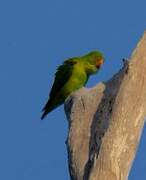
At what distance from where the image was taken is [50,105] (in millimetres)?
9109

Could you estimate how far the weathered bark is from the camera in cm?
493

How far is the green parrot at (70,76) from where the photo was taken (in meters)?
8.93

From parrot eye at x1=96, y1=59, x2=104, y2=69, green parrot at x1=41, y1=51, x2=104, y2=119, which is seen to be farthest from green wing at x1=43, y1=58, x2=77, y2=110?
parrot eye at x1=96, y1=59, x2=104, y2=69

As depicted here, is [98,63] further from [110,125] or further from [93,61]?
[110,125]

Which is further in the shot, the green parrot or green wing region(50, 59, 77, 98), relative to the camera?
green wing region(50, 59, 77, 98)

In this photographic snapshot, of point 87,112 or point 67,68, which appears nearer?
point 87,112

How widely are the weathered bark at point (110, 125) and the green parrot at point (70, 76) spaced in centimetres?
323

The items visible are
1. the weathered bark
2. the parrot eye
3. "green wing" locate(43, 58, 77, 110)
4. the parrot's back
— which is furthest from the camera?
the parrot eye

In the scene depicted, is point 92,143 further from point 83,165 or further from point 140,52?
point 140,52

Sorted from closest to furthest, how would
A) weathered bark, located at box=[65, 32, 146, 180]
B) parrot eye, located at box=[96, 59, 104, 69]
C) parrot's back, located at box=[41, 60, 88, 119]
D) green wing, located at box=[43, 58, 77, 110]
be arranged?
weathered bark, located at box=[65, 32, 146, 180]
parrot's back, located at box=[41, 60, 88, 119]
green wing, located at box=[43, 58, 77, 110]
parrot eye, located at box=[96, 59, 104, 69]

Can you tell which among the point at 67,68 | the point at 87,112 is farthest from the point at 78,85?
the point at 87,112

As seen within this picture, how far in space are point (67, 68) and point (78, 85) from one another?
12.8 inches

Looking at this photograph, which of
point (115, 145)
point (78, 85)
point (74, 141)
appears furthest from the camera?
point (78, 85)

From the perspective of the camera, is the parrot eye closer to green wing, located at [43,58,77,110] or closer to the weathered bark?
green wing, located at [43,58,77,110]
